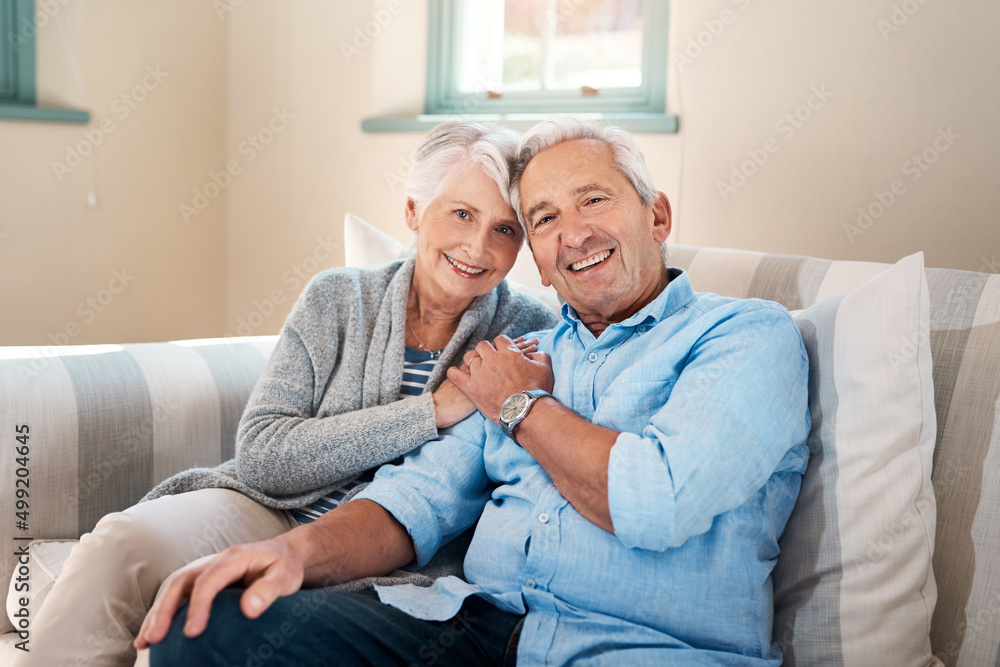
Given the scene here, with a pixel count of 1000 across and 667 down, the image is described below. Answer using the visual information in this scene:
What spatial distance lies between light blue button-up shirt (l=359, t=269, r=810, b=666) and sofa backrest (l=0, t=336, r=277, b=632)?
627 millimetres

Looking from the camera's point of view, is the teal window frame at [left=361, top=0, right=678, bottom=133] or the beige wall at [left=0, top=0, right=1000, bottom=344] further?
the teal window frame at [left=361, top=0, right=678, bottom=133]

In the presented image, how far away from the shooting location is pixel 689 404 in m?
1.00

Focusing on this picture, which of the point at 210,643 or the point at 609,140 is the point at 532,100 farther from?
the point at 210,643

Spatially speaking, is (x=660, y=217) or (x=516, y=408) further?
(x=660, y=217)

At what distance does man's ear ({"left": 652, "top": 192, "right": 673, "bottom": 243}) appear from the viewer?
4.32 feet

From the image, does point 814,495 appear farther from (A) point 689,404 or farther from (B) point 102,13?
(B) point 102,13

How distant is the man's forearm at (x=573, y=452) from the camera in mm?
1029

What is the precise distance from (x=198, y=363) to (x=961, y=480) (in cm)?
147

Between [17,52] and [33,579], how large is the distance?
6.67ft

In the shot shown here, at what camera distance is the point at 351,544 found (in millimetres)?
1164

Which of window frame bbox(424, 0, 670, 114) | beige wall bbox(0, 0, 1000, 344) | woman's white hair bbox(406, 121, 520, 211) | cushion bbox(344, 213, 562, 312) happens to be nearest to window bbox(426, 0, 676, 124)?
window frame bbox(424, 0, 670, 114)

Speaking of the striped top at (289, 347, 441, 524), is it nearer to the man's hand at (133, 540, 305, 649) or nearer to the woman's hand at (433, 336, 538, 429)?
the woman's hand at (433, 336, 538, 429)

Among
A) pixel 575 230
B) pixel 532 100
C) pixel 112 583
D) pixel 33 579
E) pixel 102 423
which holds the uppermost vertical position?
pixel 532 100

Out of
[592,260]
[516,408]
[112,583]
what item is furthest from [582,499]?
[112,583]
